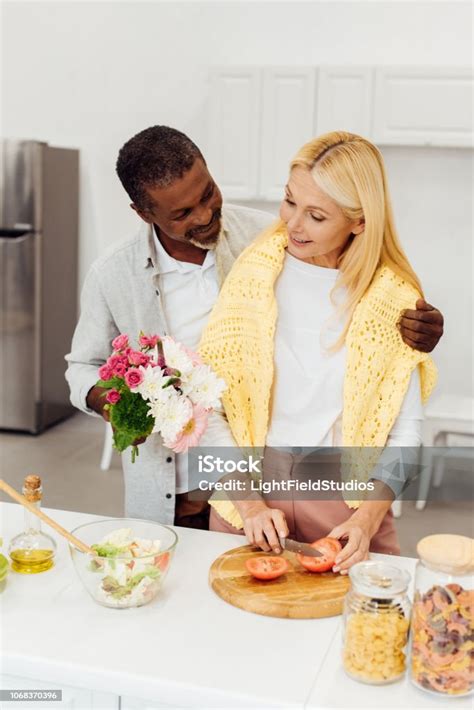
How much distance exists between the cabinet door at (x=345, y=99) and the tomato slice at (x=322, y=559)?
2.58 m

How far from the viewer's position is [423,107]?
3.60m

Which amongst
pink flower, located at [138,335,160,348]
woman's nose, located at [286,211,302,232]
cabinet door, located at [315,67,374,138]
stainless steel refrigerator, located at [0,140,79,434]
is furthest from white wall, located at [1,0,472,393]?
pink flower, located at [138,335,160,348]

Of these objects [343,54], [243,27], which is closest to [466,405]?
[343,54]

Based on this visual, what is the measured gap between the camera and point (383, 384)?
1.55m

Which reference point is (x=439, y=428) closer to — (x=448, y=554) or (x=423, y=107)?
(x=423, y=107)

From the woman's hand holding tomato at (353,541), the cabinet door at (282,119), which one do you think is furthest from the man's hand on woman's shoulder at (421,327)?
the cabinet door at (282,119)

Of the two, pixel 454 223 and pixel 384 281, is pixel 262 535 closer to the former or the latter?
pixel 384 281

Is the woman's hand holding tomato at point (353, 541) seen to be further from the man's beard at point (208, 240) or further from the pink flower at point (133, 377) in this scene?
the man's beard at point (208, 240)

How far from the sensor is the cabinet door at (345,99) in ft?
11.9

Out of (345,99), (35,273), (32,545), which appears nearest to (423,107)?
(345,99)

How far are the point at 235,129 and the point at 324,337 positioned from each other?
2.41 metres

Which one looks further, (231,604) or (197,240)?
(197,240)

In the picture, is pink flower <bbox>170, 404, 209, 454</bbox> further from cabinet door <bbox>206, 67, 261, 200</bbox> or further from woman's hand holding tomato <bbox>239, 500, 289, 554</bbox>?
cabinet door <bbox>206, 67, 261, 200</bbox>

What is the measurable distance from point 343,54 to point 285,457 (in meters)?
2.83
